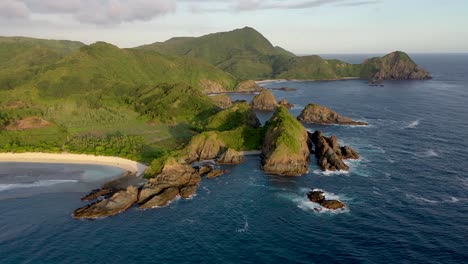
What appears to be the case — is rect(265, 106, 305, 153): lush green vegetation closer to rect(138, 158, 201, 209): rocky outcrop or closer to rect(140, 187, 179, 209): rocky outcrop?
rect(138, 158, 201, 209): rocky outcrop

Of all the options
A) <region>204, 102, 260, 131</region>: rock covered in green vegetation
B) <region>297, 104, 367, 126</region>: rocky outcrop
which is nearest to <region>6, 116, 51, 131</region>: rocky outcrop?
<region>204, 102, 260, 131</region>: rock covered in green vegetation

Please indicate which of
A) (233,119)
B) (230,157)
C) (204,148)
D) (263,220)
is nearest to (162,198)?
(263,220)

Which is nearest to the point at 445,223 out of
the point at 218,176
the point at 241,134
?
the point at 218,176

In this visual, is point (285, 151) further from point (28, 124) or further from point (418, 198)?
point (28, 124)

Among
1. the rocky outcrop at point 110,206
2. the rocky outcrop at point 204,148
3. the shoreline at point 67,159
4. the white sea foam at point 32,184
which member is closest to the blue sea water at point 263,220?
the white sea foam at point 32,184

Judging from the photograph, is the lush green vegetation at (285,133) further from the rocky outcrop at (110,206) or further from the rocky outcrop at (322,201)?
the rocky outcrop at (110,206)

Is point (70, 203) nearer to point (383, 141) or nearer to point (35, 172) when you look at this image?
point (35, 172)
